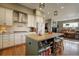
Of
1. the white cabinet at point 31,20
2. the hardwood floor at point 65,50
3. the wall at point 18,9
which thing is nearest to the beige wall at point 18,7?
the wall at point 18,9

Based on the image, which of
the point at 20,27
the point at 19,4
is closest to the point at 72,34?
the point at 20,27

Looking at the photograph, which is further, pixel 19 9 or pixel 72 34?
pixel 72 34

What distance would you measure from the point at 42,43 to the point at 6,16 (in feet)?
4.20

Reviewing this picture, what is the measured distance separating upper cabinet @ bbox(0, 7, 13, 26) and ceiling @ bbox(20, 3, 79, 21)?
1.62 feet

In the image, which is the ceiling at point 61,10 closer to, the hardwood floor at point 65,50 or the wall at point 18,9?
the wall at point 18,9

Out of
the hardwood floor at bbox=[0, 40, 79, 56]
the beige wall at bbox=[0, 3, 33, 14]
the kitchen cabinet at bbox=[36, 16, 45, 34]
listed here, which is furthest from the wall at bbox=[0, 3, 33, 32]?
the hardwood floor at bbox=[0, 40, 79, 56]

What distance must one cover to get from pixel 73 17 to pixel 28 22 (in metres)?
1.14

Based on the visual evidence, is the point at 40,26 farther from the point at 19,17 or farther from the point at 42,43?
the point at 19,17

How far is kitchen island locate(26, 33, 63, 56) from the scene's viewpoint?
198cm

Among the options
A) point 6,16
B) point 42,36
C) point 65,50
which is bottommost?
point 65,50

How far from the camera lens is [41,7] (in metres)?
2.15

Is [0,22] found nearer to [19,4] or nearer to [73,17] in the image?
[19,4]

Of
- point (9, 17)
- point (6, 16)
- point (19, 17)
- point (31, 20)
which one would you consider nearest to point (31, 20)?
point (31, 20)

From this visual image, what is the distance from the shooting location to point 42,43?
6.89 feet
